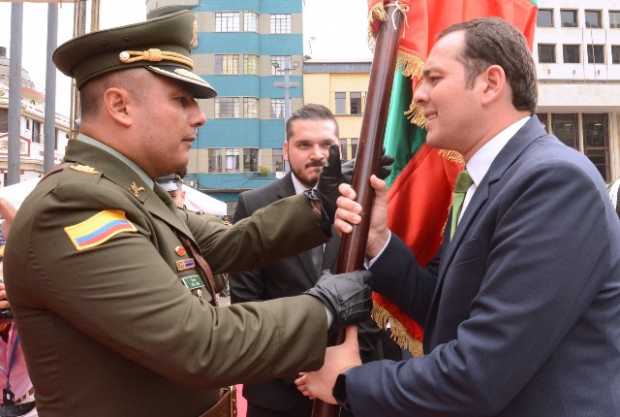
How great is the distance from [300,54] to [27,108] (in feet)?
57.5

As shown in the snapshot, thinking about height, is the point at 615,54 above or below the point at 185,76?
above

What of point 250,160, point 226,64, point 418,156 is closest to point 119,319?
point 418,156

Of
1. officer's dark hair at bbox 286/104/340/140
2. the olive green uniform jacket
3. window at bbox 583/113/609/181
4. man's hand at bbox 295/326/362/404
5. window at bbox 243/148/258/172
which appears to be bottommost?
man's hand at bbox 295/326/362/404

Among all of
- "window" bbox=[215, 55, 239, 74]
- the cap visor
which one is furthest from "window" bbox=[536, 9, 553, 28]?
the cap visor

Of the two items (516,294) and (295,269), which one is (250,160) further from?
(516,294)

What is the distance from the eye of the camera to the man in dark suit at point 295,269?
282cm

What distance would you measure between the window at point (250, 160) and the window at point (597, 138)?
18.7 metres

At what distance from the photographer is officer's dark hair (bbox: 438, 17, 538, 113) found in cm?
175

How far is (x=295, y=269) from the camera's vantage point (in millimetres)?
3006

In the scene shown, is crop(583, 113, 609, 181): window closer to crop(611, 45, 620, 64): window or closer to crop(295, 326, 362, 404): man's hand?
crop(611, 45, 620, 64): window

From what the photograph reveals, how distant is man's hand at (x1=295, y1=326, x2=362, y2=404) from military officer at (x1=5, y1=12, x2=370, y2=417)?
0.46ft

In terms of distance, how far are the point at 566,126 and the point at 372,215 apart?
34.4 meters

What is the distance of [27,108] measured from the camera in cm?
3581

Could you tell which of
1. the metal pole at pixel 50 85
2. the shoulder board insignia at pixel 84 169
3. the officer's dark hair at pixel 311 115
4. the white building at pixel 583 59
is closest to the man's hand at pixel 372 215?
the shoulder board insignia at pixel 84 169
